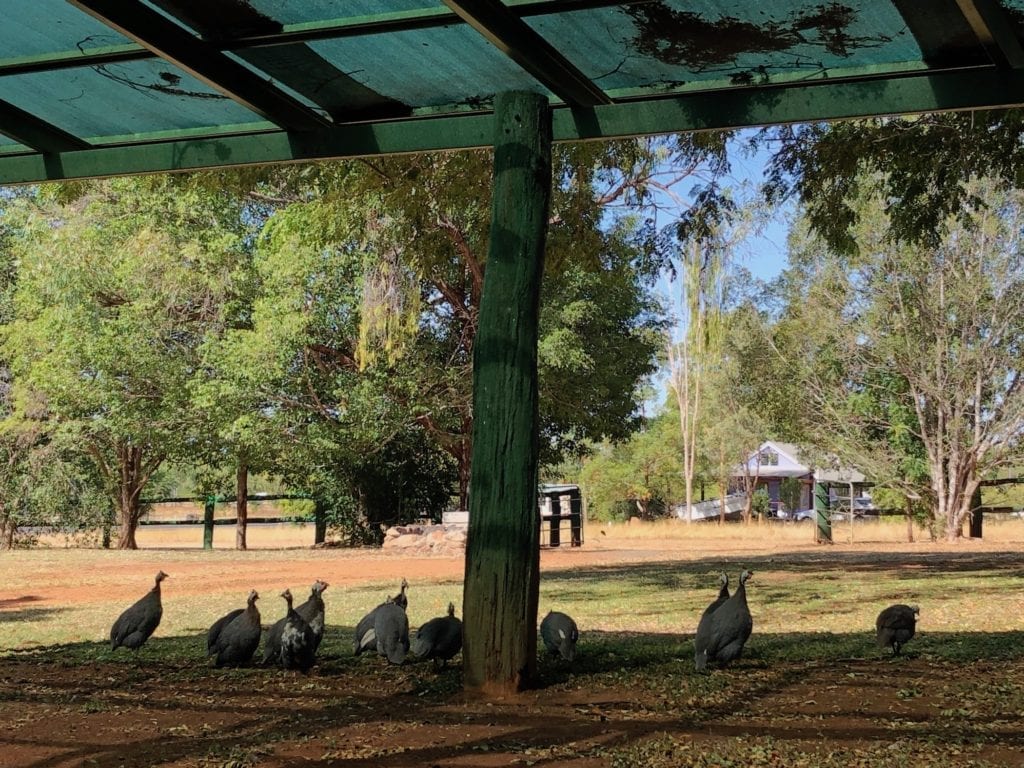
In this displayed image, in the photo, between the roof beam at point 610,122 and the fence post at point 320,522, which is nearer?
the roof beam at point 610,122

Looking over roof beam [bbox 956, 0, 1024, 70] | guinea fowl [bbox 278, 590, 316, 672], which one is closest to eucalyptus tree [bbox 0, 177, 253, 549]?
guinea fowl [bbox 278, 590, 316, 672]

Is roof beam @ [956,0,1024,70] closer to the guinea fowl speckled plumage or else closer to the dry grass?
the guinea fowl speckled plumage

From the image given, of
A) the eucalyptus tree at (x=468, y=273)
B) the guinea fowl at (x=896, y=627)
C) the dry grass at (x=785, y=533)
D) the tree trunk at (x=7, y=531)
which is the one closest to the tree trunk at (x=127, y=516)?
the tree trunk at (x=7, y=531)

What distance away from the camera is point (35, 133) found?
720 cm

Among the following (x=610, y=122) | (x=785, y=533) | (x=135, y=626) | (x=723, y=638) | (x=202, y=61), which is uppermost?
(x=202, y=61)

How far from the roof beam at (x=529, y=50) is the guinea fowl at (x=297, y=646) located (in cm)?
321

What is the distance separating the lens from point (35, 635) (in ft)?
36.0

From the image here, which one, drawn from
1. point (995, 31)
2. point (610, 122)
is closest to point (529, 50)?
point (610, 122)

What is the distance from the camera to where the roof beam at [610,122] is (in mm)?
5797

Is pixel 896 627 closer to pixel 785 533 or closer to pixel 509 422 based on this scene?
pixel 509 422

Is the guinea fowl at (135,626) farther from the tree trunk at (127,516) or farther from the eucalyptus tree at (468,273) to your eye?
the tree trunk at (127,516)

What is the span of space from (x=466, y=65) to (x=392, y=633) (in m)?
3.15

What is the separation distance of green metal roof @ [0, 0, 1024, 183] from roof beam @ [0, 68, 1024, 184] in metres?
0.01

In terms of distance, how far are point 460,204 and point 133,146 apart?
624 cm
